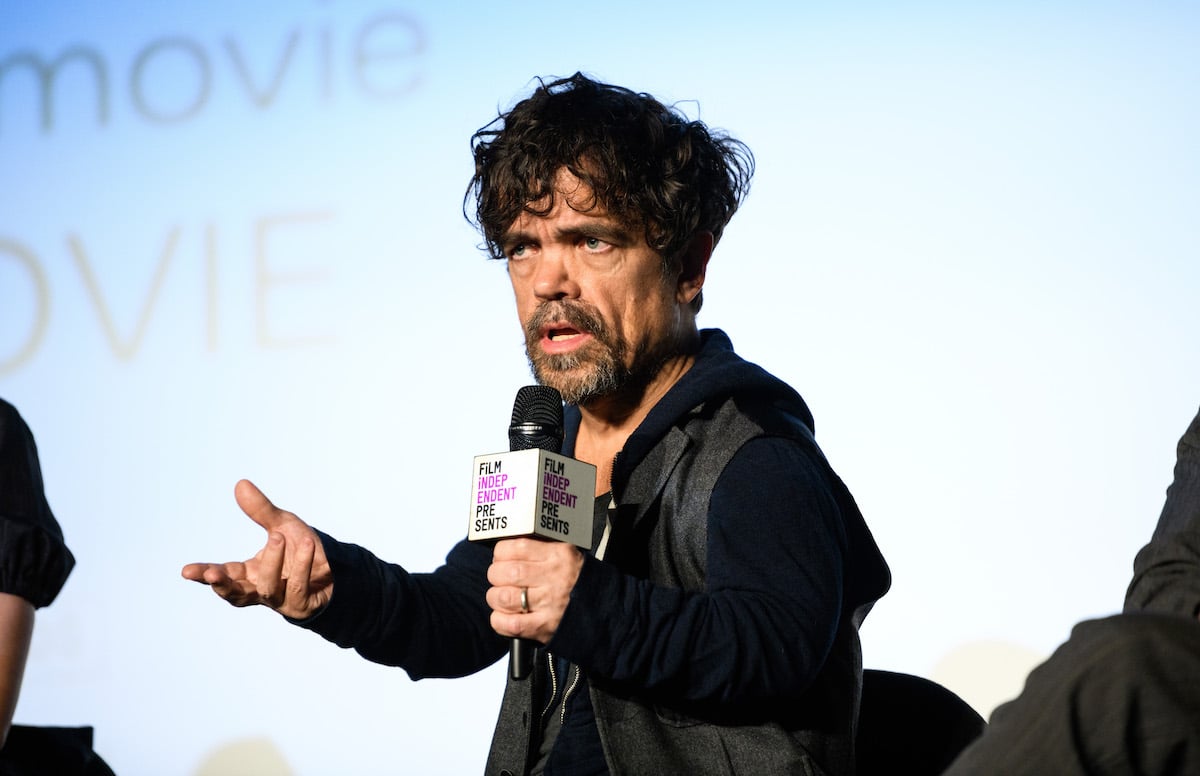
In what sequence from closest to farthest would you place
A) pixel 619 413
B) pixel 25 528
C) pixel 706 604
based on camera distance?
pixel 706 604 < pixel 619 413 < pixel 25 528

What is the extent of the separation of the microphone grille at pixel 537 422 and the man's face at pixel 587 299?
24cm

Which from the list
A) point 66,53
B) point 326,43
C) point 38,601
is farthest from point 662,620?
point 66,53

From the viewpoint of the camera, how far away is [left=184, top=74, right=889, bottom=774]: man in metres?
1.63

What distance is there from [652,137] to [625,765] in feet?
3.27

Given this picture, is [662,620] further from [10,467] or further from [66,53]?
[66,53]

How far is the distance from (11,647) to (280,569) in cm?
63

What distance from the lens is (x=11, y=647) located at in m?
2.19

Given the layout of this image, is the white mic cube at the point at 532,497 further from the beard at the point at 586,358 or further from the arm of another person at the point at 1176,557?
the arm of another person at the point at 1176,557

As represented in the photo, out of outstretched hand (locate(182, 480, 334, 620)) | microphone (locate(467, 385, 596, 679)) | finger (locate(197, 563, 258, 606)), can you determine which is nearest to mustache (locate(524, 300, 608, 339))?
microphone (locate(467, 385, 596, 679))

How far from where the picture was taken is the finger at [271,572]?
6.07 ft

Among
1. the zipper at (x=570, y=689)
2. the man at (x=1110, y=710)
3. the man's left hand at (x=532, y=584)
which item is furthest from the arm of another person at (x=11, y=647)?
the man at (x=1110, y=710)

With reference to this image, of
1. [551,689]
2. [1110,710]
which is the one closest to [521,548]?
[551,689]

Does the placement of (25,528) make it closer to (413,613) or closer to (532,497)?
(413,613)

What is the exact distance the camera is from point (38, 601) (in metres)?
2.26
